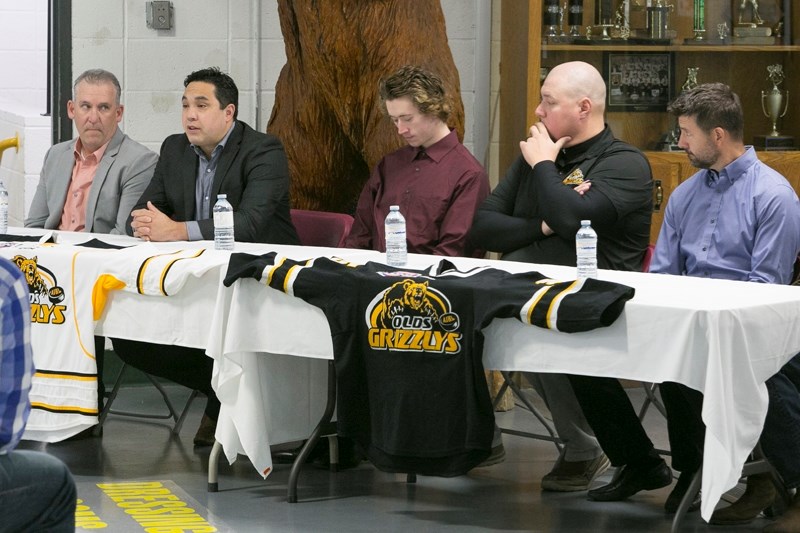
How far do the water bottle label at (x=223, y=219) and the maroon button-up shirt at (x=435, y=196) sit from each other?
0.52 metres

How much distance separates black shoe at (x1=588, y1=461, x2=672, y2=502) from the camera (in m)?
3.68

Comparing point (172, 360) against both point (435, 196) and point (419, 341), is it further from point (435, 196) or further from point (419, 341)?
point (419, 341)

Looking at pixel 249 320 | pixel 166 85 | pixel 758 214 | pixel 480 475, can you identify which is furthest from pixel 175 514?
pixel 166 85

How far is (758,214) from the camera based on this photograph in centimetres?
369

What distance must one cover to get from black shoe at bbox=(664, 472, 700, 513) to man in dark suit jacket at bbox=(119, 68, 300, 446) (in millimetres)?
1496

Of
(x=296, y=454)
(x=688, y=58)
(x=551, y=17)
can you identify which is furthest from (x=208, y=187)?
(x=688, y=58)

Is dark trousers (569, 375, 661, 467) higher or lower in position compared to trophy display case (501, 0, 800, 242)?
lower

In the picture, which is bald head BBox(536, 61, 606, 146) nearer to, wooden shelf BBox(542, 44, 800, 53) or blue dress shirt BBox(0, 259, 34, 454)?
wooden shelf BBox(542, 44, 800, 53)

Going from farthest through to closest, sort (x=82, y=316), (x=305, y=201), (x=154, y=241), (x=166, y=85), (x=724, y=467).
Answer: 1. (x=166, y=85)
2. (x=305, y=201)
3. (x=154, y=241)
4. (x=82, y=316)
5. (x=724, y=467)

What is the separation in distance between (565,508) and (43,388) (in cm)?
155

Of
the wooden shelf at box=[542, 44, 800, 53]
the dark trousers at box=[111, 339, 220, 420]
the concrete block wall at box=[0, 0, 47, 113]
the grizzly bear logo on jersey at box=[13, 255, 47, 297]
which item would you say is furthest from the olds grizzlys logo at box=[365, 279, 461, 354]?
the concrete block wall at box=[0, 0, 47, 113]

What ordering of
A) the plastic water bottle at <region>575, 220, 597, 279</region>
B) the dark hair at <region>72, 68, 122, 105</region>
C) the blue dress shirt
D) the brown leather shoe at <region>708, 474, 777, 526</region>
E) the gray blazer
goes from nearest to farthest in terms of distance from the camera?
the blue dress shirt → the plastic water bottle at <region>575, 220, 597, 279</region> → the brown leather shoe at <region>708, 474, 777, 526</region> → the gray blazer → the dark hair at <region>72, 68, 122, 105</region>

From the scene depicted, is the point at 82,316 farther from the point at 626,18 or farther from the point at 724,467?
the point at 626,18

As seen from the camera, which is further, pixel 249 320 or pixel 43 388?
pixel 43 388
